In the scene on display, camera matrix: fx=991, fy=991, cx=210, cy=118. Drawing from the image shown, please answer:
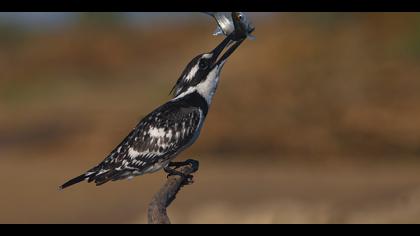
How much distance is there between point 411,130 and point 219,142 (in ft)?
11.1

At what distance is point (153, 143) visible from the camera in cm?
673

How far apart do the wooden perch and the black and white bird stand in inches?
5.0

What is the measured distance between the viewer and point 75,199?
14.9 meters

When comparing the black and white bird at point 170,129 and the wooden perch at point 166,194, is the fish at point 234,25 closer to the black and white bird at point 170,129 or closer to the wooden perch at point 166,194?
the black and white bird at point 170,129

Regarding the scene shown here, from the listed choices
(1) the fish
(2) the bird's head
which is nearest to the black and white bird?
(2) the bird's head

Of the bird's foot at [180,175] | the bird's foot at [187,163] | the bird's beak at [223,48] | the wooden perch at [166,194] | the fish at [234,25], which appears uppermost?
the bird's beak at [223,48]

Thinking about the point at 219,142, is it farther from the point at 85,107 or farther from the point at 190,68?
the point at 190,68

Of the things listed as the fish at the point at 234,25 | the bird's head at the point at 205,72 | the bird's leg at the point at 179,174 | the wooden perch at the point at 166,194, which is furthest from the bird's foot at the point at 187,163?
the fish at the point at 234,25

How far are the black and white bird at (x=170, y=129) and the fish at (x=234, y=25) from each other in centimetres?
22

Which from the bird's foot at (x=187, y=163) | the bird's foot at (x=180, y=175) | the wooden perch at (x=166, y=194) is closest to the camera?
the wooden perch at (x=166, y=194)

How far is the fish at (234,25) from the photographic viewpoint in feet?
20.3

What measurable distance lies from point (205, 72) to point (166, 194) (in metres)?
1.30

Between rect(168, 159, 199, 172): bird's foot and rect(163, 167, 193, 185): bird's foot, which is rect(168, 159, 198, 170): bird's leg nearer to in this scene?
rect(168, 159, 199, 172): bird's foot

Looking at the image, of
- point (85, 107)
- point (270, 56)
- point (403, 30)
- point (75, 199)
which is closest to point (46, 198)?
point (75, 199)
